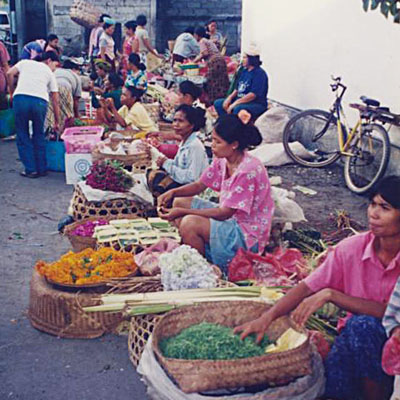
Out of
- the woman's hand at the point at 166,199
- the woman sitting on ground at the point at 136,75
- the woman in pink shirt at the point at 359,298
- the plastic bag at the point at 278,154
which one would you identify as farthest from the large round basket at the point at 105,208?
the woman sitting on ground at the point at 136,75

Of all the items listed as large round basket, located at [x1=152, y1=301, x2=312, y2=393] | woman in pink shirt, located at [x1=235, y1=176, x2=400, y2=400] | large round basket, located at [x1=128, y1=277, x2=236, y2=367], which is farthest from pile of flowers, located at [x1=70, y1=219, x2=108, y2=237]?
woman in pink shirt, located at [x1=235, y1=176, x2=400, y2=400]

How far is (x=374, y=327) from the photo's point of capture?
10.2 ft

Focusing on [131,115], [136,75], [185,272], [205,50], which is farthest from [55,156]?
[205,50]

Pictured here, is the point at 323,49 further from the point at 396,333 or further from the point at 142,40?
the point at 396,333

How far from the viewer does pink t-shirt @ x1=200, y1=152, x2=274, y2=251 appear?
15.2 ft

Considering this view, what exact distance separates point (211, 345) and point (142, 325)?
83cm

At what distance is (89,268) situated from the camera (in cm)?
444

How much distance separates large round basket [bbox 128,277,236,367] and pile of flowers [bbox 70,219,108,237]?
4.56 ft

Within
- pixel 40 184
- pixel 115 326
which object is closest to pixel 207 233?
pixel 115 326

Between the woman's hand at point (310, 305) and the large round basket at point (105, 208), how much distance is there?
9.96 ft

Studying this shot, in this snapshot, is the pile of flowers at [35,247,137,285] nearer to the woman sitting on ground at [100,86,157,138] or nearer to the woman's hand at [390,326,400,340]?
the woman's hand at [390,326,400,340]

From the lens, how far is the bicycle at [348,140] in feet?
25.1

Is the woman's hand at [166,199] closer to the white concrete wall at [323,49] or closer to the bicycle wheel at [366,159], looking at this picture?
the bicycle wheel at [366,159]

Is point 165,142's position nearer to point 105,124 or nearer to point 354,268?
point 105,124
